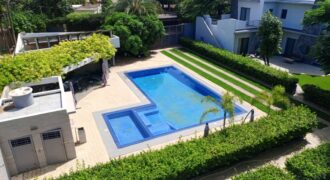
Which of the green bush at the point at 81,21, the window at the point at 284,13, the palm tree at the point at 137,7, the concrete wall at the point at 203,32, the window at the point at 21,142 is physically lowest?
the window at the point at 21,142

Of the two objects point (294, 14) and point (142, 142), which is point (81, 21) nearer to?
point (142, 142)

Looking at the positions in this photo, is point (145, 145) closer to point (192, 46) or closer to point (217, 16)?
point (192, 46)

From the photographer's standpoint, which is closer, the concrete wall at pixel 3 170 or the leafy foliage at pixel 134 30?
the concrete wall at pixel 3 170

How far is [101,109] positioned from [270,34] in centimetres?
1679

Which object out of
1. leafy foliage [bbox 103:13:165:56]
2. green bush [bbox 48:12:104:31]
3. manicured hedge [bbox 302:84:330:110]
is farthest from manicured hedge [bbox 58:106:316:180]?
green bush [bbox 48:12:104:31]

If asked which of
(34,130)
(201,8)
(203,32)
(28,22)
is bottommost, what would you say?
(34,130)

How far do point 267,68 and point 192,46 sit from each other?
38.3ft

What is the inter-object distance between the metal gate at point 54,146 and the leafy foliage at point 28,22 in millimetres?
22436

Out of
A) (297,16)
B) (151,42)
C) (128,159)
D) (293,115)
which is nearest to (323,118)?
(293,115)

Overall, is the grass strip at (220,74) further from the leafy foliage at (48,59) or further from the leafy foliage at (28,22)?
the leafy foliage at (28,22)

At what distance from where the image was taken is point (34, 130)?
12258 mm

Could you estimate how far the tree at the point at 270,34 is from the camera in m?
23.6

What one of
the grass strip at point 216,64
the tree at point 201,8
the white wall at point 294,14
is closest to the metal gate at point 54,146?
the grass strip at point 216,64

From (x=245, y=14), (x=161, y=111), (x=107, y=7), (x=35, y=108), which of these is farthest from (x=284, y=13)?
(x=35, y=108)
